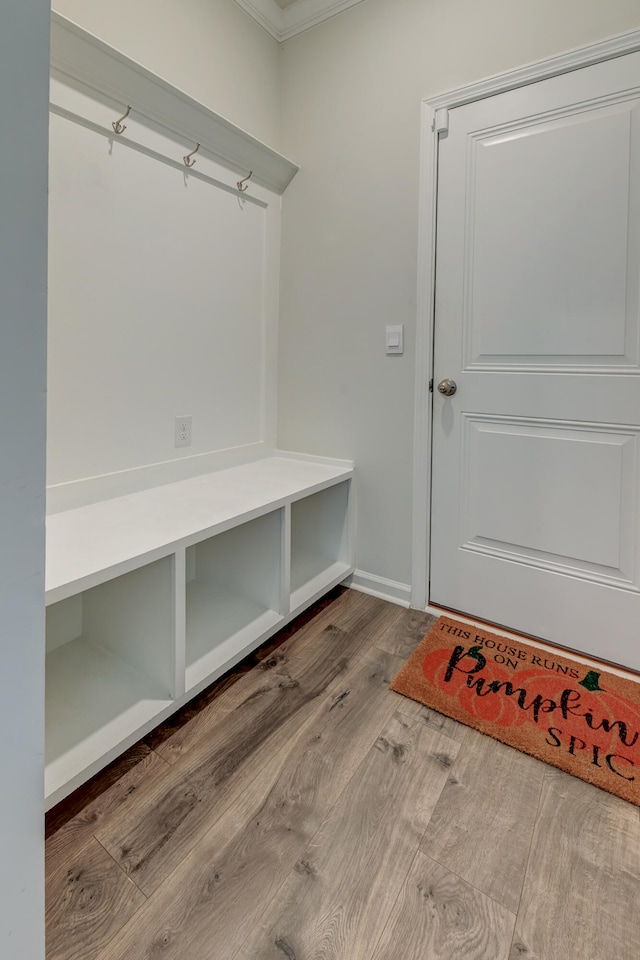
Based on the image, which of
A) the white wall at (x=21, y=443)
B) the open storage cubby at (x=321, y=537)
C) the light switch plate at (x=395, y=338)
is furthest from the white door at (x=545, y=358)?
the white wall at (x=21, y=443)

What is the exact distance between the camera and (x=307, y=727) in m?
1.33

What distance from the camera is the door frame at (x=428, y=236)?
1.51m

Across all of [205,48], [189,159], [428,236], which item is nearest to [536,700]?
[428,236]

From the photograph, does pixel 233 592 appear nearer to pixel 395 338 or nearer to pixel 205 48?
pixel 395 338

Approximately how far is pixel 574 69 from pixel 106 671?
2.38 metres

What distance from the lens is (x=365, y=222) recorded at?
6.46ft

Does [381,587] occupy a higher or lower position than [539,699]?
higher

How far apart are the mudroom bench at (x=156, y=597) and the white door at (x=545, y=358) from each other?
620 millimetres

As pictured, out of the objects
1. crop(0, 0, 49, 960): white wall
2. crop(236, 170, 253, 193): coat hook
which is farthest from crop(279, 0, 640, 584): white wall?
crop(0, 0, 49, 960): white wall

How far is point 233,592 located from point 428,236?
1576 millimetres

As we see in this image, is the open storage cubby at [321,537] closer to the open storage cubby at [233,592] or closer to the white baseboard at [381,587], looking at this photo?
the white baseboard at [381,587]

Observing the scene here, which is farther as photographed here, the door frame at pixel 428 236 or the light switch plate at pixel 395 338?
the light switch plate at pixel 395 338

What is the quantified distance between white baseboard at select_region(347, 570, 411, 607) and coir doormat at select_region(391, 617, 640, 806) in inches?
10.2

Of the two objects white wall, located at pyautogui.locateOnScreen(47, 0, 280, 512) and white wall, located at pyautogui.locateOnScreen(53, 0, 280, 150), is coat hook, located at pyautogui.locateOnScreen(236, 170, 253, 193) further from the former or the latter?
white wall, located at pyautogui.locateOnScreen(53, 0, 280, 150)
